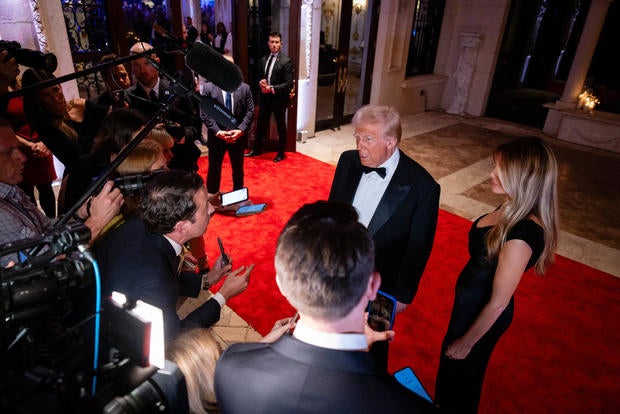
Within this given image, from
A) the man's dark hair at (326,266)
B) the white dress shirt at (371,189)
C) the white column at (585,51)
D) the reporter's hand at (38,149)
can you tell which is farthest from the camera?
the white column at (585,51)

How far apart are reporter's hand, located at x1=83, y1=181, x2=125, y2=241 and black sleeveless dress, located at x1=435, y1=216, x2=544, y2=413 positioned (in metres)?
1.75

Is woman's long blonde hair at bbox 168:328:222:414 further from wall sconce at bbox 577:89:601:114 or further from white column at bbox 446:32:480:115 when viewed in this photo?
white column at bbox 446:32:480:115

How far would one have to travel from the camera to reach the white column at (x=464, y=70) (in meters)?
9.70

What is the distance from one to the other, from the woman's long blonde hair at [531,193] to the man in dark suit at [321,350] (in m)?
1.09

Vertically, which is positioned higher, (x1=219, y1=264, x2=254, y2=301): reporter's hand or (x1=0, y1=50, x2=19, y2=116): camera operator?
(x1=0, y1=50, x2=19, y2=116): camera operator

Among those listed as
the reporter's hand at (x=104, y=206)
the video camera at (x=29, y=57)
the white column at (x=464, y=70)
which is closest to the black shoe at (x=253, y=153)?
the video camera at (x=29, y=57)

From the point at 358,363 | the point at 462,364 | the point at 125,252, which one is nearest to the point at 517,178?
the point at 462,364

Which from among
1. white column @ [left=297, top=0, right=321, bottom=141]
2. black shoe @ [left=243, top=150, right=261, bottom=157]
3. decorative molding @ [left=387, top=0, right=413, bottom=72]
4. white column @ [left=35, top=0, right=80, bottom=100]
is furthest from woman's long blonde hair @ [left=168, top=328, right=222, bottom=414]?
decorative molding @ [left=387, top=0, right=413, bottom=72]

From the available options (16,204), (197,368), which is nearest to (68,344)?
(197,368)

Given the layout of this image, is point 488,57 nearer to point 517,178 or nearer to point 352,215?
point 517,178

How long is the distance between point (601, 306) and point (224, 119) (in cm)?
373

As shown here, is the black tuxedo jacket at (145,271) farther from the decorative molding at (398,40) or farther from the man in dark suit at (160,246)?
the decorative molding at (398,40)

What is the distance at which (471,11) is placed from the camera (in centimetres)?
980

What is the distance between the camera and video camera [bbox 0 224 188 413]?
779 millimetres
